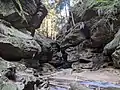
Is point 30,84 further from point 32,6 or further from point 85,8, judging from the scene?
point 85,8

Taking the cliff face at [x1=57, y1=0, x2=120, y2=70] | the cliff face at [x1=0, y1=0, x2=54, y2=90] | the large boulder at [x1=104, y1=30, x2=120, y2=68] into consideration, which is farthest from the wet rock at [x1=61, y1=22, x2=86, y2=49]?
the large boulder at [x1=104, y1=30, x2=120, y2=68]

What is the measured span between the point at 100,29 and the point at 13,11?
975 cm

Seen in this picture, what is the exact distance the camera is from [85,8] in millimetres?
24203

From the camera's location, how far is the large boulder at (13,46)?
14.5 meters

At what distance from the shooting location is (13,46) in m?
14.9

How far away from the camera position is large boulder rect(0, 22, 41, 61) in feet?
47.6

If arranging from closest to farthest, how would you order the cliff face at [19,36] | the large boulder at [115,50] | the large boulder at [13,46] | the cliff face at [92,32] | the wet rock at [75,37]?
the large boulder at [13,46] < the cliff face at [19,36] < the large boulder at [115,50] < the cliff face at [92,32] < the wet rock at [75,37]

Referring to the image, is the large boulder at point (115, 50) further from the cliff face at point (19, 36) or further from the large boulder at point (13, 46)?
the large boulder at point (13, 46)

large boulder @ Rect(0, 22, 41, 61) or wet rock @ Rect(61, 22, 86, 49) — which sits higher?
wet rock @ Rect(61, 22, 86, 49)

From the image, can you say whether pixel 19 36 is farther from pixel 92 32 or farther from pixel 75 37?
pixel 75 37

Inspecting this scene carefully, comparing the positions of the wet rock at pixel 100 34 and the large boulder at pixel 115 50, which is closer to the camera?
the large boulder at pixel 115 50

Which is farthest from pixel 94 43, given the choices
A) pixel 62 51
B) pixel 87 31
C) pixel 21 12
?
pixel 21 12

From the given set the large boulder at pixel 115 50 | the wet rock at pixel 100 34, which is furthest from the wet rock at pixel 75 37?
the large boulder at pixel 115 50

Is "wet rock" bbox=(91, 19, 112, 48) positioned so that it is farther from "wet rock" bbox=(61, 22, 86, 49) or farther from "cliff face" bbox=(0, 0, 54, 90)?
"cliff face" bbox=(0, 0, 54, 90)
